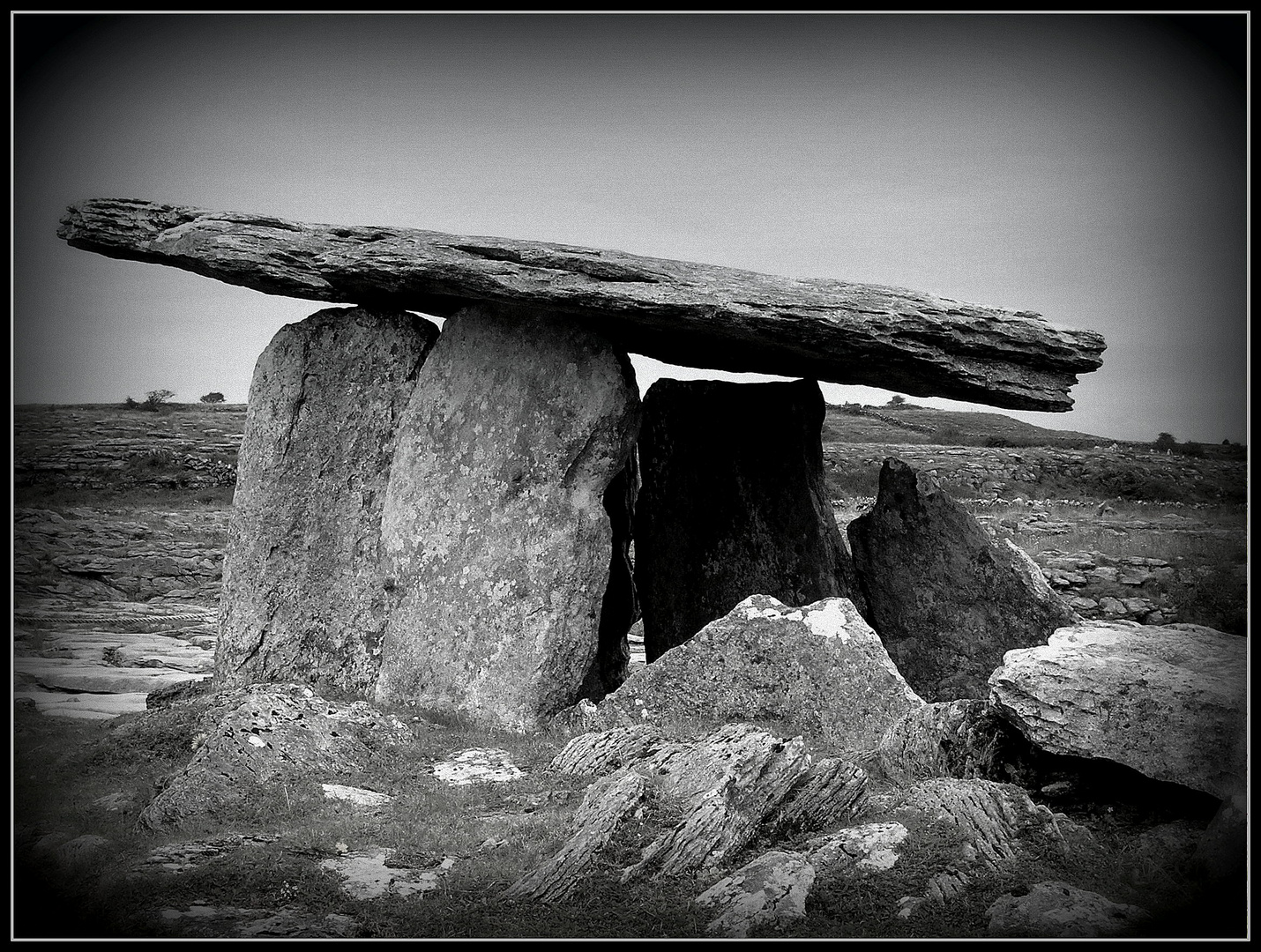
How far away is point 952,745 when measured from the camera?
26.0 feet

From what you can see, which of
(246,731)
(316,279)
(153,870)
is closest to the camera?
(153,870)

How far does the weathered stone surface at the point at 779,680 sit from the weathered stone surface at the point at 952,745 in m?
0.62

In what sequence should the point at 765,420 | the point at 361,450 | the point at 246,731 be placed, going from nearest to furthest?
1. the point at 246,731
2. the point at 361,450
3. the point at 765,420

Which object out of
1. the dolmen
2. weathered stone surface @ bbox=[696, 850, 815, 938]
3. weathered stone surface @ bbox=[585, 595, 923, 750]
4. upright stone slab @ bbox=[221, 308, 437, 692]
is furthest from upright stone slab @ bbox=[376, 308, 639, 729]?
weathered stone surface @ bbox=[696, 850, 815, 938]

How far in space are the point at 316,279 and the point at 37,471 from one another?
59.7 ft

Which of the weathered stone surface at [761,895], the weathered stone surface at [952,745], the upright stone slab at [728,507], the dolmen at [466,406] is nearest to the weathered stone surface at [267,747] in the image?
the dolmen at [466,406]

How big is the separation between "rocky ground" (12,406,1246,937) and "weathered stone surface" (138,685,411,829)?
14.2 inches

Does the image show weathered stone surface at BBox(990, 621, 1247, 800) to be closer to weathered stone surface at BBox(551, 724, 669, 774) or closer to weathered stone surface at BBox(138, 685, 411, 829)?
weathered stone surface at BBox(551, 724, 669, 774)

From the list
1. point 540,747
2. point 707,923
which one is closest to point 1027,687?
point 707,923

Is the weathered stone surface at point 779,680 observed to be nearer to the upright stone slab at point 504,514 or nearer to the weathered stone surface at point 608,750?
the weathered stone surface at point 608,750

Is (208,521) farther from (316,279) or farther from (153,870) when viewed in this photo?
(153,870)

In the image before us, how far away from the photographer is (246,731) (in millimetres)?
8203

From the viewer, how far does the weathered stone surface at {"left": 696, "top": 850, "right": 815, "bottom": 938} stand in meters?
5.67

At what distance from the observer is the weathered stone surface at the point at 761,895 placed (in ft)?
18.6
